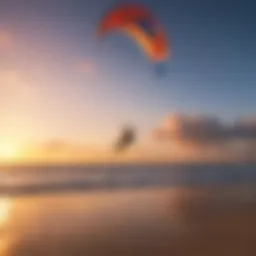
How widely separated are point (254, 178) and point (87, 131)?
79 centimetres

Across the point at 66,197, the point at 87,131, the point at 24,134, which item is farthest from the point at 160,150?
the point at 24,134

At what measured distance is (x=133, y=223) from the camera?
1.93 meters

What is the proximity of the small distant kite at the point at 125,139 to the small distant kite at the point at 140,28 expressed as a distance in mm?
320

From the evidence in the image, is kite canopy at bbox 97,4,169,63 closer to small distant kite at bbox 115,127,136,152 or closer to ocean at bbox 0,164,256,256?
small distant kite at bbox 115,127,136,152

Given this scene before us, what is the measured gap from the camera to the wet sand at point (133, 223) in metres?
1.85

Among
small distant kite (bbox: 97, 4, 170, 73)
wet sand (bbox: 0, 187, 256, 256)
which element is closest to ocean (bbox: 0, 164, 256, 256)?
wet sand (bbox: 0, 187, 256, 256)

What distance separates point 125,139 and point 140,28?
0.49 m

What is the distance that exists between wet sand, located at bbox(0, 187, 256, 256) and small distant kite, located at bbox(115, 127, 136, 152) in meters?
0.20

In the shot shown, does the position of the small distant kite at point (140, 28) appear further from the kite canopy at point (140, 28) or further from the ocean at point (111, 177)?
the ocean at point (111, 177)

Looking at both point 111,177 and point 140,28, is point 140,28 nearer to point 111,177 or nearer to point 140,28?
point 140,28

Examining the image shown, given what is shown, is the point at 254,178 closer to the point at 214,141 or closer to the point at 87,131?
the point at 214,141

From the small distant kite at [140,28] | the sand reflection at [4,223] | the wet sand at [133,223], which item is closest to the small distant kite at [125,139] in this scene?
the wet sand at [133,223]

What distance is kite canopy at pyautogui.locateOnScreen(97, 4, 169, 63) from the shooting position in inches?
76.6

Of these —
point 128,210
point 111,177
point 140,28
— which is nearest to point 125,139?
point 111,177
